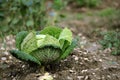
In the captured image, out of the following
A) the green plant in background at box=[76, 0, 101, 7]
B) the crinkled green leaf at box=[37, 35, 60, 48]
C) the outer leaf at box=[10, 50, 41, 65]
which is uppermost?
the green plant in background at box=[76, 0, 101, 7]

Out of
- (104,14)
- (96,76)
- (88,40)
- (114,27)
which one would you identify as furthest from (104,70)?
(104,14)

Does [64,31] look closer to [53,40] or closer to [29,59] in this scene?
[53,40]

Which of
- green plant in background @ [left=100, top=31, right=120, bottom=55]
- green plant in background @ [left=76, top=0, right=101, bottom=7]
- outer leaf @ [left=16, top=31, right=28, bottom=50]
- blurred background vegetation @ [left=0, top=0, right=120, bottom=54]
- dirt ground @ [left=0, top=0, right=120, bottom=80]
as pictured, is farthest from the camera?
green plant in background @ [left=76, top=0, right=101, bottom=7]

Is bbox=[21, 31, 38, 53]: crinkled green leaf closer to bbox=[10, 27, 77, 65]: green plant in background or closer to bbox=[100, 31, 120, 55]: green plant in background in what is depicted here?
bbox=[10, 27, 77, 65]: green plant in background

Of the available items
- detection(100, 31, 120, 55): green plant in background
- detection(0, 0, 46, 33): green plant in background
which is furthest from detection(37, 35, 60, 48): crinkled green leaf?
detection(0, 0, 46, 33): green plant in background

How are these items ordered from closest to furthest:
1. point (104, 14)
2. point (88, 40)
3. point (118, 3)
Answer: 1. point (88, 40)
2. point (104, 14)
3. point (118, 3)

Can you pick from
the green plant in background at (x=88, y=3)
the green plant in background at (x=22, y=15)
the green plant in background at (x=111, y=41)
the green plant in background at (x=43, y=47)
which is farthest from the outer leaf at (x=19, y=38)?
the green plant in background at (x=88, y=3)
